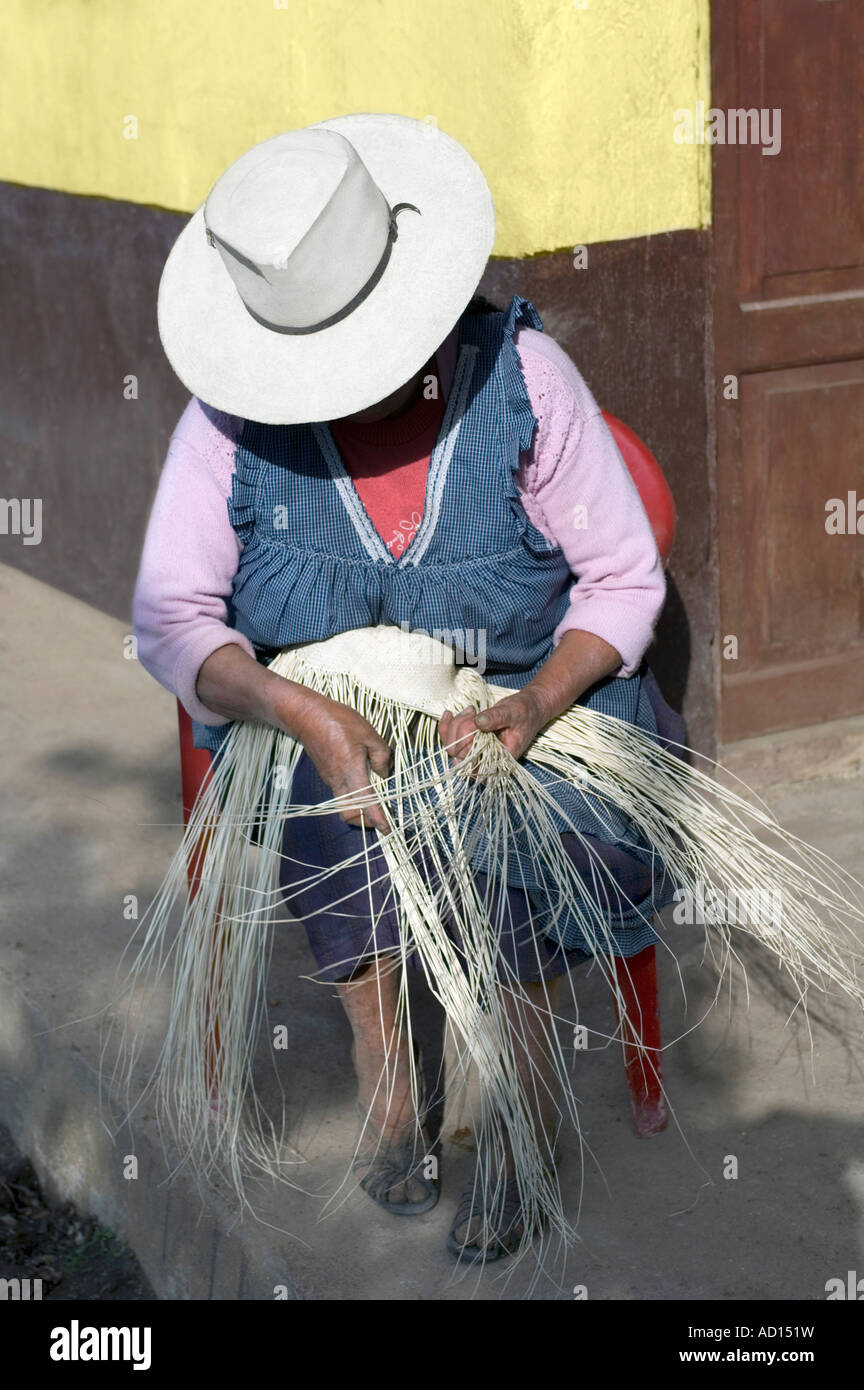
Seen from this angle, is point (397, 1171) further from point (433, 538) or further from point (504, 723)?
point (433, 538)

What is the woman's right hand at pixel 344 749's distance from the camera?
2248 millimetres

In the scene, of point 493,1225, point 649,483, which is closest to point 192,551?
point 649,483

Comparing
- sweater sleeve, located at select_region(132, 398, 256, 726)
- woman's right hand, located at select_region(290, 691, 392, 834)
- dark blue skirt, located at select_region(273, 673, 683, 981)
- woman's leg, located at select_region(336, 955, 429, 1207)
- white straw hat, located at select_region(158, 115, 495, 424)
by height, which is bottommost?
woman's leg, located at select_region(336, 955, 429, 1207)

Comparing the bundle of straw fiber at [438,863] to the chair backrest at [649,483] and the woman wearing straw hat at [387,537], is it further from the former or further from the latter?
the chair backrest at [649,483]

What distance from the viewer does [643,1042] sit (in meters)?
2.58

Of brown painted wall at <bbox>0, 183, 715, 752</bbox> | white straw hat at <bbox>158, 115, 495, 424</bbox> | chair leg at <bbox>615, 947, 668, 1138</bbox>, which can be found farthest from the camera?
brown painted wall at <bbox>0, 183, 715, 752</bbox>

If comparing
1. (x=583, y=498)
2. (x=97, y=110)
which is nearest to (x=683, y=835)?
(x=583, y=498)

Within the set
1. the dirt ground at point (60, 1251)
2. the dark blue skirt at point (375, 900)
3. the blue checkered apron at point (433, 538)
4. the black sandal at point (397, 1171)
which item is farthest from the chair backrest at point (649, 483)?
the dirt ground at point (60, 1251)

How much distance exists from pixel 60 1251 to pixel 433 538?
1.43m

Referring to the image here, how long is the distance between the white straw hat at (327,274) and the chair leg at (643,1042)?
988 mm

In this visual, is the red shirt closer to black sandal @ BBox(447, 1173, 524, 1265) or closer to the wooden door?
black sandal @ BBox(447, 1173, 524, 1265)

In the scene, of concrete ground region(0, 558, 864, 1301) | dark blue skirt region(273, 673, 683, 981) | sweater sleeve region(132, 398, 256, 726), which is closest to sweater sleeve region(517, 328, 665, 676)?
dark blue skirt region(273, 673, 683, 981)

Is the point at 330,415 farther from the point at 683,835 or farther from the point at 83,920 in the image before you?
the point at 83,920

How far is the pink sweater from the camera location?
2402mm
